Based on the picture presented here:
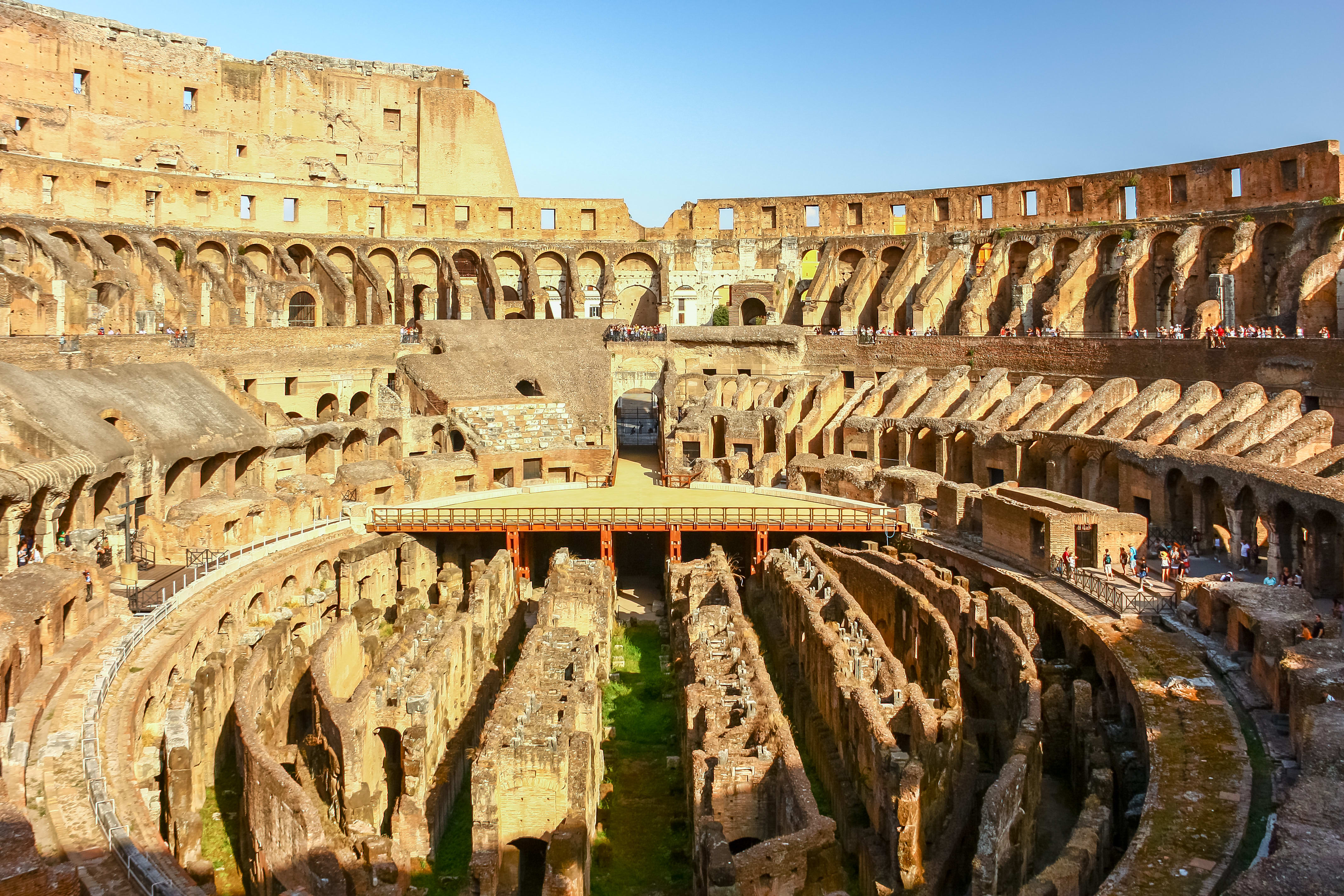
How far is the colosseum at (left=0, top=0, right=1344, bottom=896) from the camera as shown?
1457 cm

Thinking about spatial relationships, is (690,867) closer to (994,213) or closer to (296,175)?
(994,213)

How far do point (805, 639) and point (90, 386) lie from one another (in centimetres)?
1886

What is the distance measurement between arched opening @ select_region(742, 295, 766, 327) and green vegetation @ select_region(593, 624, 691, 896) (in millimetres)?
25291

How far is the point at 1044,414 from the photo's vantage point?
105 feet

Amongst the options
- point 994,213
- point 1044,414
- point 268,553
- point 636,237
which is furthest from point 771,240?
point 268,553

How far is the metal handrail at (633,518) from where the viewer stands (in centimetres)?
2962

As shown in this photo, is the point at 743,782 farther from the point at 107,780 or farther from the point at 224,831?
the point at 107,780

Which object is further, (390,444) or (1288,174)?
(1288,174)

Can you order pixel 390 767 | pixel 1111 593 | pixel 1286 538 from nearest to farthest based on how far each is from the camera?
pixel 390 767, pixel 1286 538, pixel 1111 593

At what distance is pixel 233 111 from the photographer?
48.0 meters

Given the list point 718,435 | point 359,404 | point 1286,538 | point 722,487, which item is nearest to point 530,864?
point 1286,538

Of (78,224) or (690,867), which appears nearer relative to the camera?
(690,867)

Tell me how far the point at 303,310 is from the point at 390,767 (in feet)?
94.6

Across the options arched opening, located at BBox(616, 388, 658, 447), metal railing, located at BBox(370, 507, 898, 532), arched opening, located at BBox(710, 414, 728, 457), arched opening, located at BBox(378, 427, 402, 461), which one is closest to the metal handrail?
metal railing, located at BBox(370, 507, 898, 532)
